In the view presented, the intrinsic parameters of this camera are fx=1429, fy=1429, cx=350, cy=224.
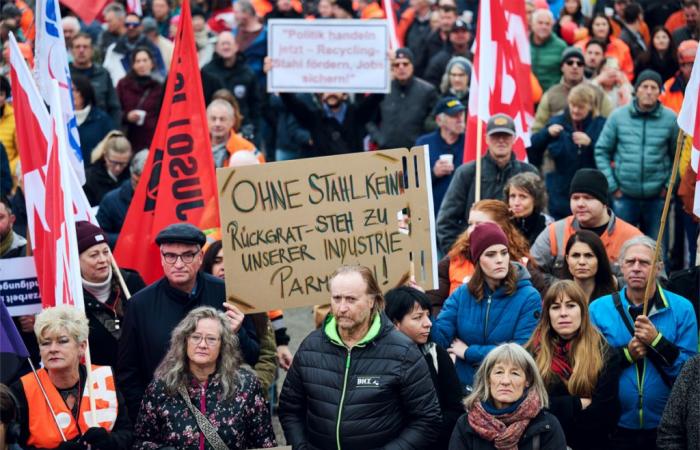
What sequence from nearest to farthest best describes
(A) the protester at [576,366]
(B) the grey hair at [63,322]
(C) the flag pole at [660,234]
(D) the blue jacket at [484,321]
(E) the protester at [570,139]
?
(B) the grey hair at [63,322] → (A) the protester at [576,366] → (C) the flag pole at [660,234] → (D) the blue jacket at [484,321] → (E) the protester at [570,139]

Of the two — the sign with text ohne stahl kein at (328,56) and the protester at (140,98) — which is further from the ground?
the sign with text ohne stahl kein at (328,56)

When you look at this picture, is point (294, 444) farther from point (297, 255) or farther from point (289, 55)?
point (289, 55)

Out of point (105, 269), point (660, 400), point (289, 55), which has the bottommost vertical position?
point (660, 400)

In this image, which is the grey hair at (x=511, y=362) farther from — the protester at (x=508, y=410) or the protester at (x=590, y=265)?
the protester at (x=590, y=265)

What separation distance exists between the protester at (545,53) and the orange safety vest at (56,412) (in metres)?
8.87

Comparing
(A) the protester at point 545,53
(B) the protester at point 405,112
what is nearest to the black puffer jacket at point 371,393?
(B) the protester at point 405,112

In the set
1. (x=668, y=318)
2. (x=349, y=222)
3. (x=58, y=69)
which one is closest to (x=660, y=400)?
(x=668, y=318)

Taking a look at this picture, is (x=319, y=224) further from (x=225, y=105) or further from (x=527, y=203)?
(x=225, y=105)

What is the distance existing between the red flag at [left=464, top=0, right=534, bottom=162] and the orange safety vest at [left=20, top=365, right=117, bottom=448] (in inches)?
173

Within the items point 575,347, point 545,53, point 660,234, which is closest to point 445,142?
point 545,53

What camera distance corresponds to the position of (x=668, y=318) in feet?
26.4

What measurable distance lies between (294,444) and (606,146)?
5913mm

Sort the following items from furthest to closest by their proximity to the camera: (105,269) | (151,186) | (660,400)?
(151,186) → (105,269) → (660,400)

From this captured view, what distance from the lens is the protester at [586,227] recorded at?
368 inches
